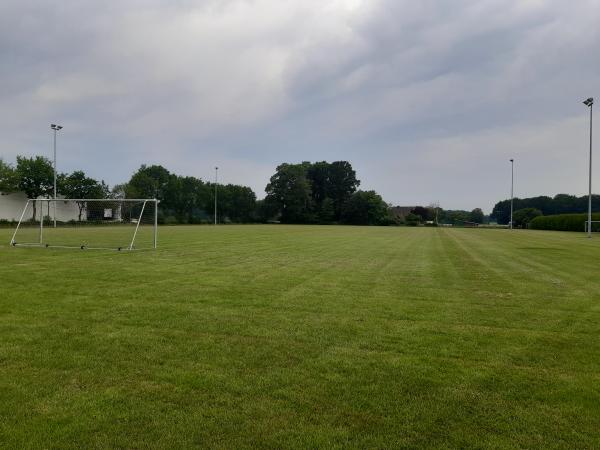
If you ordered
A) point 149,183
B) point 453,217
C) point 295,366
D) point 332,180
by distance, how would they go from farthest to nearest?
point 453,217 → point 332,180 → point 149,183 → point 295,366

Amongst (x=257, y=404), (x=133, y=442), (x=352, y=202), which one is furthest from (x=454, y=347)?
(x=352, y=202)

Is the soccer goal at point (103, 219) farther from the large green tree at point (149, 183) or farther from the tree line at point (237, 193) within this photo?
the large green tree at point (149, 183)

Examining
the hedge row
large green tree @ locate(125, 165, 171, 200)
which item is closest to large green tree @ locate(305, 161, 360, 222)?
large green tree @ locate(125, 165, 171, 200)

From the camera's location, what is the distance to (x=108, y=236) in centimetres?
2322

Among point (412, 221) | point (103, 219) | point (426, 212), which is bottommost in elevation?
point (412, 221)

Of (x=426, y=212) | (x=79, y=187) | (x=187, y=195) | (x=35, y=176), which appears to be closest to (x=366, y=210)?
(x=426, y=212)

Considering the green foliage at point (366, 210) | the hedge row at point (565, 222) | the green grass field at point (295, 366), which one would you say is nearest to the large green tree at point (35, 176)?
the green grass field at point (295, 366)

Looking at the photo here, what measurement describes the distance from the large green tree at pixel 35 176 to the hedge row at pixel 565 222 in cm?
6905

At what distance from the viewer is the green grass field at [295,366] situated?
3.26 metres

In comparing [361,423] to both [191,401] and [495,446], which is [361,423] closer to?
[495,446]

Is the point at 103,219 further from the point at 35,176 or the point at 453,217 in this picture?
the point at 453,217

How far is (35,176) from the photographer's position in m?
58.4

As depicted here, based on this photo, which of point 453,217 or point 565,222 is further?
point 453,217

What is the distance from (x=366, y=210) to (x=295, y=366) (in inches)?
3978
